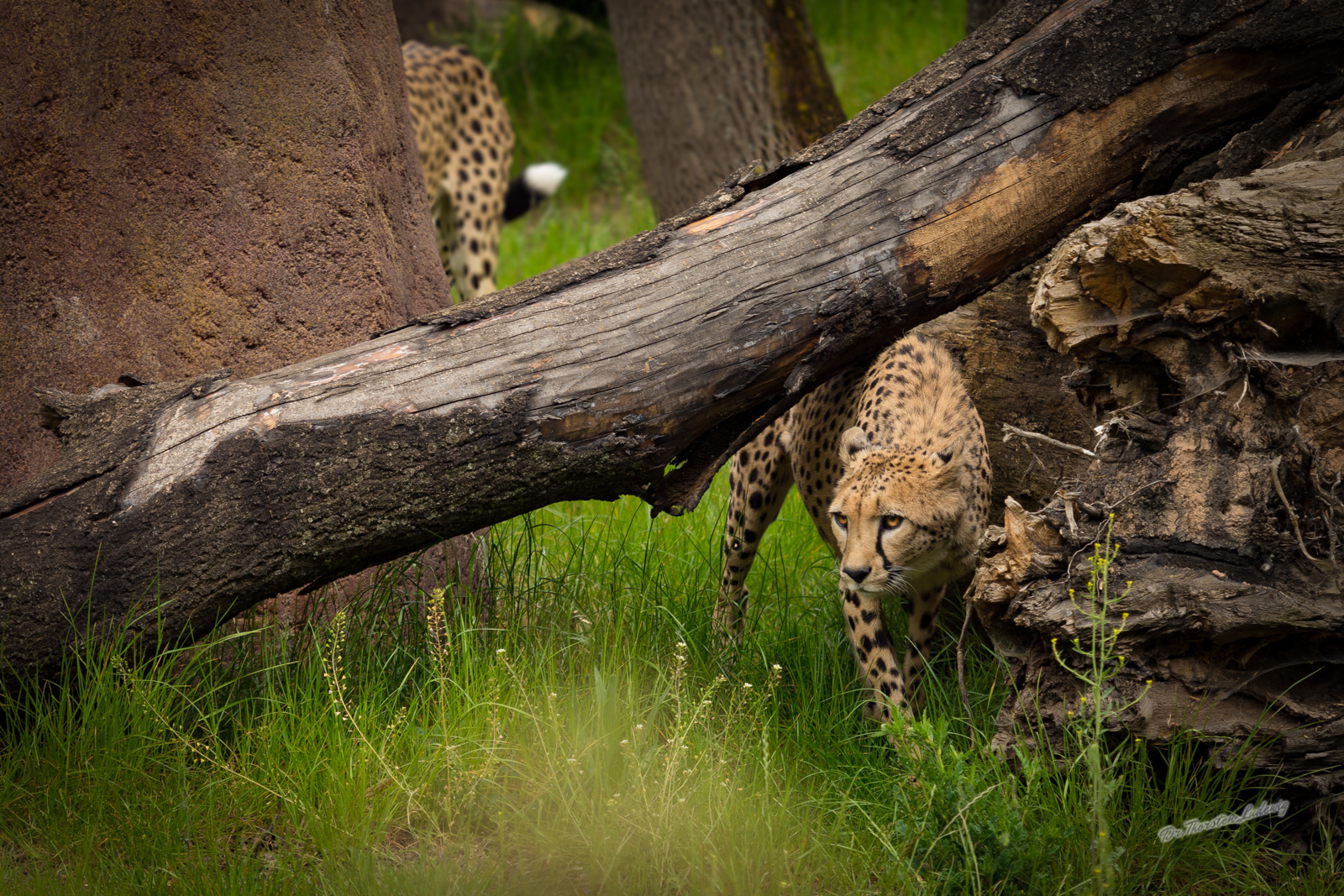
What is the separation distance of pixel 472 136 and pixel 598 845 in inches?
223

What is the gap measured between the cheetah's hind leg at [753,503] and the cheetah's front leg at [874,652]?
0.77 m

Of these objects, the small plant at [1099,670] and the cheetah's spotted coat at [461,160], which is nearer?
the small plant at [1099,670]

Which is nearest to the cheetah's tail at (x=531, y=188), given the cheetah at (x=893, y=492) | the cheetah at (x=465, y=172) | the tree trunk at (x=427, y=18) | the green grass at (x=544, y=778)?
the cheetah at (x=465, y=172)

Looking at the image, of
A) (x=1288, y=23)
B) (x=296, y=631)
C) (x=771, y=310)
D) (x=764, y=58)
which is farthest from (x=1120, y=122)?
(x=764, y=58)

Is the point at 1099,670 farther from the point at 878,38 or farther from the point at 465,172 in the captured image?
the point at 878,38

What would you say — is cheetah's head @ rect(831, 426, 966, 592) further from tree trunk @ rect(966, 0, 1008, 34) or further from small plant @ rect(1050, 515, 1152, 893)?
tree trunk @ rect(966, 0, 1008, 34)

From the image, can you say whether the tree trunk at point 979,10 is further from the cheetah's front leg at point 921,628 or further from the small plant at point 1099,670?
the small plant at point 1099,670

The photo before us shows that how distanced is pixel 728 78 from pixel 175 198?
419 cm

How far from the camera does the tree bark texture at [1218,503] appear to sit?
2783 millimetres

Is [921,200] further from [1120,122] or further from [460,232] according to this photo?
[460,232]

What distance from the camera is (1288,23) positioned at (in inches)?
122

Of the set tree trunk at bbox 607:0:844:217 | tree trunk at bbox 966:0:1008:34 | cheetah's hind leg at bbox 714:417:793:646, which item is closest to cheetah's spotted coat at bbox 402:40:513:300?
tree trunk at bbox 607:0:844:217

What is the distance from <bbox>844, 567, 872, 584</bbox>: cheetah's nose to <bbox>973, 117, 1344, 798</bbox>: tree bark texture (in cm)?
47

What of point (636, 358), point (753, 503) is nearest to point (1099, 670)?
point (636, 358)
